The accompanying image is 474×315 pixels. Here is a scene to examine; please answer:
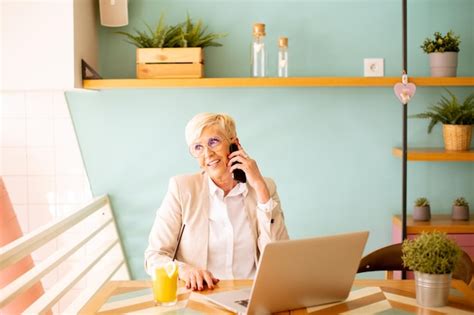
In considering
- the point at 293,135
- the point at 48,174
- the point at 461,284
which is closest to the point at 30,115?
the point at 48,174

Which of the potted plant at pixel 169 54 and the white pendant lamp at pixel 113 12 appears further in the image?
the white pendant lamp at pixel 113 12

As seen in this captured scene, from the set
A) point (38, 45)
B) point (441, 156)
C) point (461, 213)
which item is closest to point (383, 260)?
point (441, 156)

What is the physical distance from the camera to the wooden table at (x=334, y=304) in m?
2.00

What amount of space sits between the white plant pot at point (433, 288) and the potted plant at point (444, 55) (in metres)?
1.67

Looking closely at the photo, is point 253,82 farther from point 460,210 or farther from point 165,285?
point 165,285

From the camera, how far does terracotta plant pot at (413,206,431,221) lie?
11.5 feet

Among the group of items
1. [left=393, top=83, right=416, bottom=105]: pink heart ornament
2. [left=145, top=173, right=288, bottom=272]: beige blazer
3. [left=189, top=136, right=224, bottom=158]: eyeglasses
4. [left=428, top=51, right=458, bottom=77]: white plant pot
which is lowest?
[left=145, top=173, right=288, bottom=272]: beige blazer

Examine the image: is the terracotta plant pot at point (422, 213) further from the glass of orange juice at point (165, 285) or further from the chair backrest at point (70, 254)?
the glass of orange juice at point (165, 285)

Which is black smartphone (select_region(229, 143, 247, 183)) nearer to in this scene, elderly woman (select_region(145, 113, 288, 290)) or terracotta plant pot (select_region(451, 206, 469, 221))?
elderly woman (select_region(145, 113, 288, 290))

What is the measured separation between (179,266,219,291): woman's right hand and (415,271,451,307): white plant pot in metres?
0.62

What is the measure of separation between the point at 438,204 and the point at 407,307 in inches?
70.2

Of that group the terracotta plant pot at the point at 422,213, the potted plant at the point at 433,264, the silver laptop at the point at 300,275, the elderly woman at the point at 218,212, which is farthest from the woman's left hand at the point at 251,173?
the terracotta plant pot at the point at 422,213

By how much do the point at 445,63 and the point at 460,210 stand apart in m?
0.72

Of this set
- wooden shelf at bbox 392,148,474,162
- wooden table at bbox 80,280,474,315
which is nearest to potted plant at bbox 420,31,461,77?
wooden shelf at bbox 392,148,474,162
